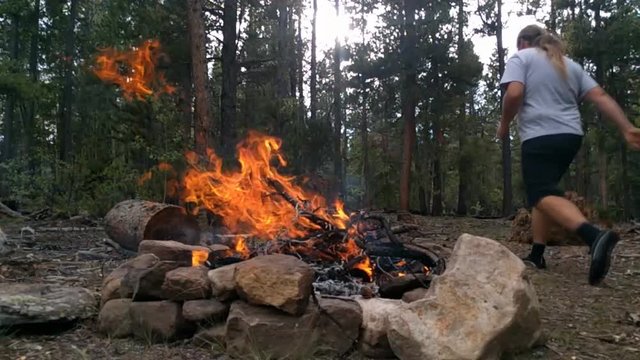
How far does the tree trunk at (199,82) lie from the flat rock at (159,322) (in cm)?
594

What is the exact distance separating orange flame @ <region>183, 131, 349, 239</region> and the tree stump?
11.3 ft

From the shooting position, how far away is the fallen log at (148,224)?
19.7ft

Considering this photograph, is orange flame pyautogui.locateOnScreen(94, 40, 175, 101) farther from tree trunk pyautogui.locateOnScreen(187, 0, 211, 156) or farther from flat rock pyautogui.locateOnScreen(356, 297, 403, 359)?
flat rock pyautogui.locateOnScreen(356, 297, 403, 359)

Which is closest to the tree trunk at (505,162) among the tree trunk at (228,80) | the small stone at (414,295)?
the tree trunk at (228,80)

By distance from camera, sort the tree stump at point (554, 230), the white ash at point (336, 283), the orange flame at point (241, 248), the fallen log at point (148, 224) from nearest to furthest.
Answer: the white ash at point (336, 283) < the orange flame at point (241, 248) < the fallen log at point (148, 224) < the tree stump at point (554, 230)

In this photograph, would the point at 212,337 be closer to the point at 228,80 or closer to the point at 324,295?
the point at 324,295

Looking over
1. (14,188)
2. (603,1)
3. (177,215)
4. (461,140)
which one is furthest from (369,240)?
(603,1)

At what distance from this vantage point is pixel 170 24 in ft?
53.3

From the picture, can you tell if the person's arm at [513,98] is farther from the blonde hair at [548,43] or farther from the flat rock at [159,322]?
the flat rock at [159,322]

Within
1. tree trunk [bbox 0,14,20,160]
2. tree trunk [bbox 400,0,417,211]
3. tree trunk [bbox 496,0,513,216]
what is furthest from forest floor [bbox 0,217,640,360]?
tree trunk [bbox 0,14,20,160]

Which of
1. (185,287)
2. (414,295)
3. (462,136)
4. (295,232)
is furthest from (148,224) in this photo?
(462,136)

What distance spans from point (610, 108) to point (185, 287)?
328 cm

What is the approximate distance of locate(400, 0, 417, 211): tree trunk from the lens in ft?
58.0

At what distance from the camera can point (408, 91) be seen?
17.8 metres
